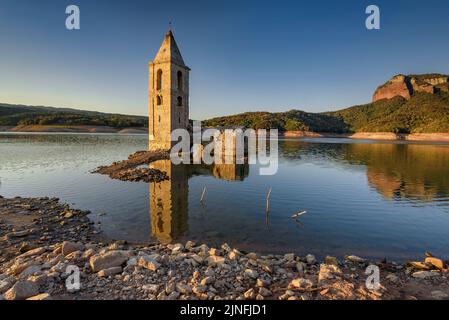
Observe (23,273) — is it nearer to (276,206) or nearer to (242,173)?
(276,206)

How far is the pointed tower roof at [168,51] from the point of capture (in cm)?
3579

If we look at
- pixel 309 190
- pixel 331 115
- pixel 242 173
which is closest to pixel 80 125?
pixel 242 173

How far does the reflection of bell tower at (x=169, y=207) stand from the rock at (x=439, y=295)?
9307 mm

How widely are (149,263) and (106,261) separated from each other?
1.35 m

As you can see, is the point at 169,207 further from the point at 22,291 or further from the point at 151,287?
the point at 22,291

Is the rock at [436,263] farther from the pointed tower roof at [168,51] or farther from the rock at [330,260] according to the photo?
the pointed tower roof at [168,51]

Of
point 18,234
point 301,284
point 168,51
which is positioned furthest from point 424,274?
point 168,51

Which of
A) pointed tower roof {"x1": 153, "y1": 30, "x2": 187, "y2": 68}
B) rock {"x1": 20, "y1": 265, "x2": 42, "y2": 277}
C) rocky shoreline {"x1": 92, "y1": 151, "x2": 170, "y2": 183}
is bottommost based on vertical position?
rock {"x1": 20, "y1": 265, "x2": 42, "y2": 277}

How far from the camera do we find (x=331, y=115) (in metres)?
193

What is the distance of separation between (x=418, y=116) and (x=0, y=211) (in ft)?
540

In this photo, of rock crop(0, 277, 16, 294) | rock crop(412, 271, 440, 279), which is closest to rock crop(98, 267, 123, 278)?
rock crop(0, 277, 16, 294)

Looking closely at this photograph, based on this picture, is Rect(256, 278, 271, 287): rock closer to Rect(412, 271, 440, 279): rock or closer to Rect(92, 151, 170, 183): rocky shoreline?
Rect(412, 271, 440, 279): rock

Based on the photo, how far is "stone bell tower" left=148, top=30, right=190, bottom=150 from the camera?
118ft

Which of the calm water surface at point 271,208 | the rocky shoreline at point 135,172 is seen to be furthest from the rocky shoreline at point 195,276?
the rocky shoreline at point 135,172
